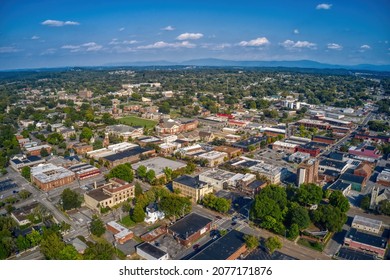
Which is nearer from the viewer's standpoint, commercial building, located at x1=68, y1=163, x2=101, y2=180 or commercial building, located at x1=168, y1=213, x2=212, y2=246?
commercial building, located at x1=168, y1=213, x2=212, y2=246

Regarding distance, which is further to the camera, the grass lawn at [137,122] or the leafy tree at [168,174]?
the grass lawn at [137,122]

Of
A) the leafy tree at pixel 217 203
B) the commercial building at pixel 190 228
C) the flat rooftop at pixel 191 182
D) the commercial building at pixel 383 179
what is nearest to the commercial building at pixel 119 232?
the commercial building at pixel 190 228

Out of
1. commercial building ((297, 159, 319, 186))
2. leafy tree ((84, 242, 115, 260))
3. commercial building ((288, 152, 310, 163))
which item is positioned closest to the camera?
leafy tree ((84, 242, 115, 260))

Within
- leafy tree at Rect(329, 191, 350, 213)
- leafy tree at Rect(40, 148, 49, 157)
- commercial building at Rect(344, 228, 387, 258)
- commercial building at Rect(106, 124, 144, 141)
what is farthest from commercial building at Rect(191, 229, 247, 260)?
commercial building at Rect(106, 124, 144, 141)

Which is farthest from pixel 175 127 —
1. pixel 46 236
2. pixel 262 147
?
pixel 46 236

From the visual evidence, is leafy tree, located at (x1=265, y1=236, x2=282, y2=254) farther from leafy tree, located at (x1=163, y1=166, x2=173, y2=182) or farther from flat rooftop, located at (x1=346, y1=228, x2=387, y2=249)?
leafy tree, located at (x1=163, y1=166, x2=173, y2=182)

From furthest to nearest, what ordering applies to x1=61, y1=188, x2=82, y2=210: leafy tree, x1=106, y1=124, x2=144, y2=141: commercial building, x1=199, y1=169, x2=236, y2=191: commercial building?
x1=106, y1=124, x2=144, y2=141: commercial building < x1=199, y1=169, x2=236, y2=191: commercial building < x1=61, y1=188, x2=82, y2=210: leafy tree

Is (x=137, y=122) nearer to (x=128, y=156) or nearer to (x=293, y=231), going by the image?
(x=128, y=156)

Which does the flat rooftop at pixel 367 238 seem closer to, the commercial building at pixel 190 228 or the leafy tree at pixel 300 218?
the leafy tree at pixel 300 218
